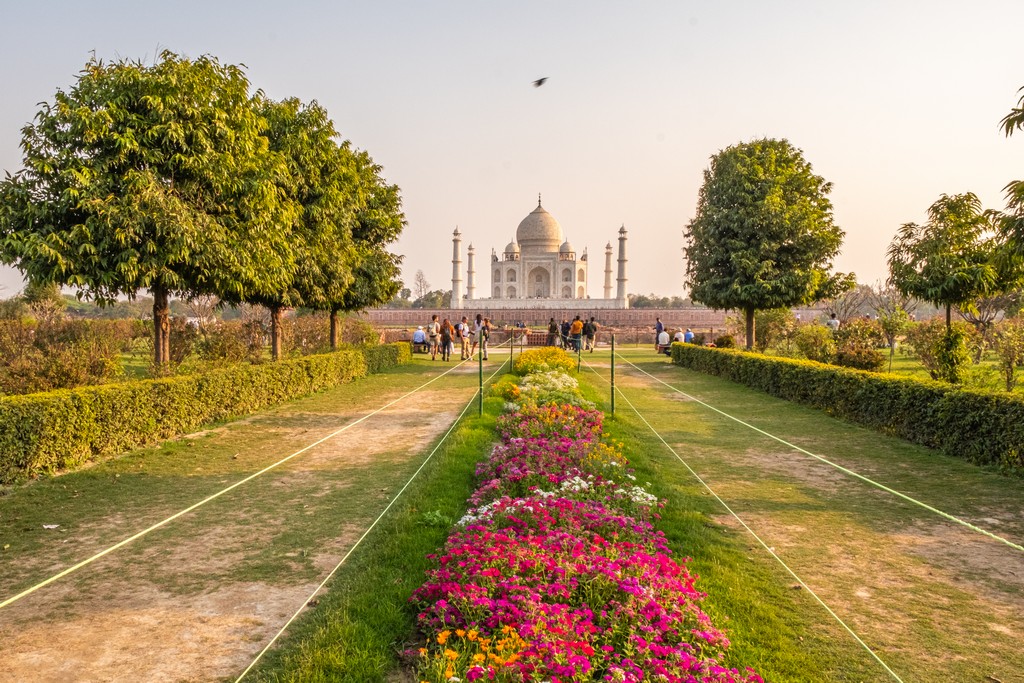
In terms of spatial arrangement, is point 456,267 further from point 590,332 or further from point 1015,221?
point 1015,221

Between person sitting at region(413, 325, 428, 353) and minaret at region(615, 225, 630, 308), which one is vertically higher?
minaret at region(615, 225, 630, 308)

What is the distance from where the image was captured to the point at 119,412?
8.27 metres

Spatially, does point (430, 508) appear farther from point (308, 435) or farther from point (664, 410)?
point (664, 410)

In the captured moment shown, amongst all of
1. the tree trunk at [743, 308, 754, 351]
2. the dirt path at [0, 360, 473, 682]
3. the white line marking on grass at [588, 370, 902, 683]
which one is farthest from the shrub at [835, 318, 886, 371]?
the dirt path at [0, 360, 473, 682]

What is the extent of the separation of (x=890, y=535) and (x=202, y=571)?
17.9 ft

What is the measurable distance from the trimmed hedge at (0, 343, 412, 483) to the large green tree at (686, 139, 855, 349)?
13.5 metres

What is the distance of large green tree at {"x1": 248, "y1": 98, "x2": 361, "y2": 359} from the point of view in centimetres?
1527

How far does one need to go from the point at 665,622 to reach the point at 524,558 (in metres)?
0.95

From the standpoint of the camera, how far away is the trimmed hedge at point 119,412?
6.87 meters

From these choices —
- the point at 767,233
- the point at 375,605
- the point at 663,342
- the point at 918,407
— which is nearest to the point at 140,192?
the point at 375,605

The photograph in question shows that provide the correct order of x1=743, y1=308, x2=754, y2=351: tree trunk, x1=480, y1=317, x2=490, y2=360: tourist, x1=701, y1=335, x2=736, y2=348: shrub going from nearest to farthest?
x1=480, y1=317, x2=490, y2=360: tourist → x1=743, y1=308, x2=754, y2=351: tree trunk → x1=701, y1=335, x2=736, y2=348: shrub

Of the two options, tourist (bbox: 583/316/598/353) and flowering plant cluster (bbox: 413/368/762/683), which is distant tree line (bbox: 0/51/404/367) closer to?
flowering plant cluster (bbox: 413/368/762/683)

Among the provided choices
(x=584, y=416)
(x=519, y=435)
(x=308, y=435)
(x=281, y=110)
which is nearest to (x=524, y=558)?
(x=519, y=435)

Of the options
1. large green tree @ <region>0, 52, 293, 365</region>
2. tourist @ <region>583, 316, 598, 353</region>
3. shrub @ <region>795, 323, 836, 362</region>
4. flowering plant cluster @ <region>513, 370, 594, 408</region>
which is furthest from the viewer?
tourist @ <region>583, 316, 598, 353</region>
